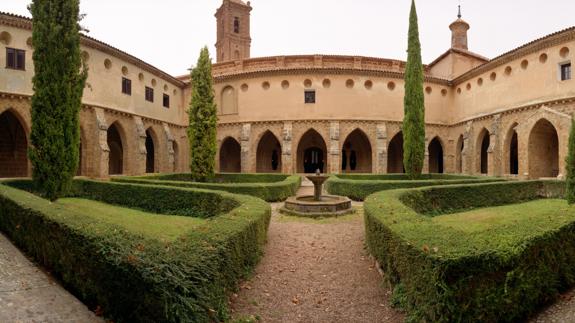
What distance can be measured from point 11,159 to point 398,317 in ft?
85.0

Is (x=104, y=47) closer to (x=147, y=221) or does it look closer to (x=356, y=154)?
(x=147, y=221)

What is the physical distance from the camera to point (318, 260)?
20.9 feet

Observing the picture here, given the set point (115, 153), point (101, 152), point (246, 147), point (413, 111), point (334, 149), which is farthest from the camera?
point (115, 153)

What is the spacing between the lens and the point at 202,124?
1802 centimetres

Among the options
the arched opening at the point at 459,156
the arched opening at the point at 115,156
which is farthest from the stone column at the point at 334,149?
the arched opening at the point at 115,156

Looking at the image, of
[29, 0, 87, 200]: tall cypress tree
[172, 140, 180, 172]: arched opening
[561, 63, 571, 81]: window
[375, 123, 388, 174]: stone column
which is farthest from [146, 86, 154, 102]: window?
[561, 63, 571, 81]: window

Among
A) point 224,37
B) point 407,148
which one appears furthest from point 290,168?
point 224,37

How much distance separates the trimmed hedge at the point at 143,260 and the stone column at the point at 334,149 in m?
16.9

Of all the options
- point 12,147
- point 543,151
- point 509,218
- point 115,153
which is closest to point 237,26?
point 115,153

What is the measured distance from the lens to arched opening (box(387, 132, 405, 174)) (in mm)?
30052

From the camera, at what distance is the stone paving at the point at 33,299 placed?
404 centimetres

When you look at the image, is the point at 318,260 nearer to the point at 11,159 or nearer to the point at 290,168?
the point at 290,168

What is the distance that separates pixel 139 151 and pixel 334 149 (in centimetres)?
1439

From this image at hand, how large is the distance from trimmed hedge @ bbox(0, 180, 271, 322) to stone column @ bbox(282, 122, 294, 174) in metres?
17.3
